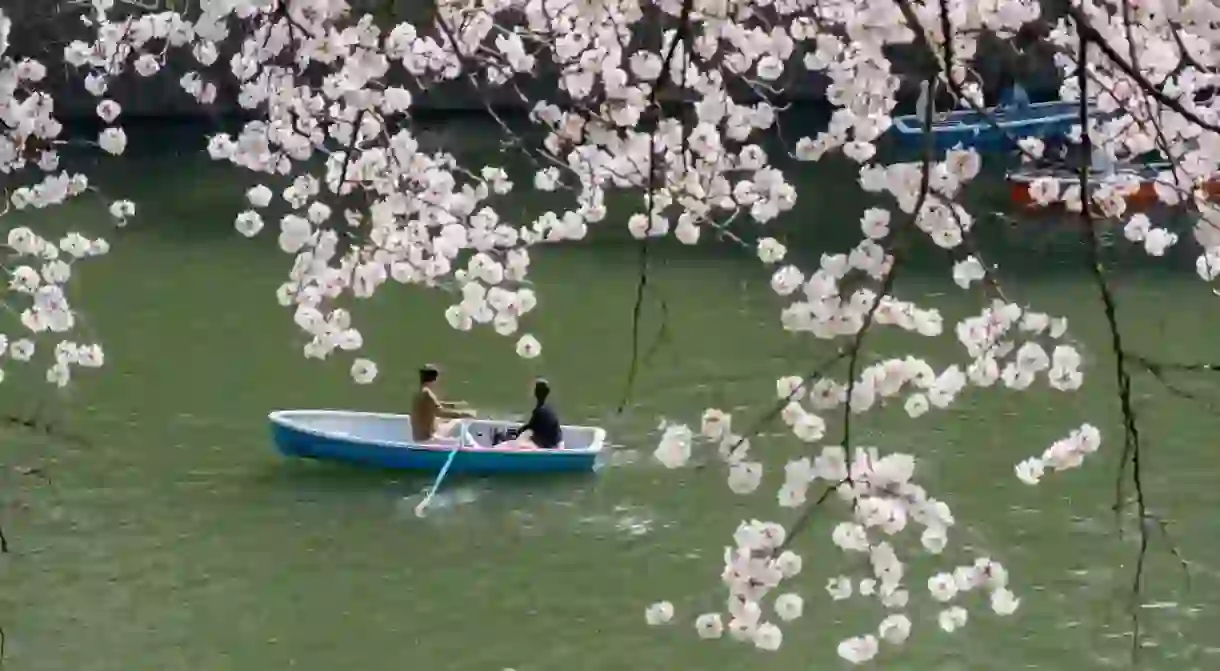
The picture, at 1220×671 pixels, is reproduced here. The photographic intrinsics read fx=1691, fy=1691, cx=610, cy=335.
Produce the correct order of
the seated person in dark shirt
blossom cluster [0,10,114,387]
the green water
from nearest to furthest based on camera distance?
blossom cluster [0,10,114,387] < the green water < the seated person in dark shirt

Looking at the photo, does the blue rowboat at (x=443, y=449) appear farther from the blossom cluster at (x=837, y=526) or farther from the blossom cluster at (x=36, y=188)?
the blossom cluster at (x=837, y=526)

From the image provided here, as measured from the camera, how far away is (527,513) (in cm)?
797

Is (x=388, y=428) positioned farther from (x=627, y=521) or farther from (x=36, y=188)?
(x=36, y=188)

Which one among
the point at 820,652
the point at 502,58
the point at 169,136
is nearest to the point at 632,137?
the point at 502,58

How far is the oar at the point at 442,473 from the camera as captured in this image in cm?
808

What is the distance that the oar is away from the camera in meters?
8.08

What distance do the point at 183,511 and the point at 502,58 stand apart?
5.35 meters

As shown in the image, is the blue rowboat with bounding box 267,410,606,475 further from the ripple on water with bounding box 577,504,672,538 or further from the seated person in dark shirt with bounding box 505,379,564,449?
the ripple on water with bounding box 577,504,672,538

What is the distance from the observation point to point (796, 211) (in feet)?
49.6

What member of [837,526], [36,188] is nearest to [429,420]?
[36,188]

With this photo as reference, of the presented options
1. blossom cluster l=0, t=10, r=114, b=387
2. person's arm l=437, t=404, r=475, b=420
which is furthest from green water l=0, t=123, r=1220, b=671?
blossom cluster l=0, t=10, r=114, b=387

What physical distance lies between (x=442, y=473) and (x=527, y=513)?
505 millimetres

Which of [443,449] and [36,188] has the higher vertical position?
[36,188]

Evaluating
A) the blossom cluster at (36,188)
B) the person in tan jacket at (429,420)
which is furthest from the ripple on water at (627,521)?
the blossom cluster at (36,188)
